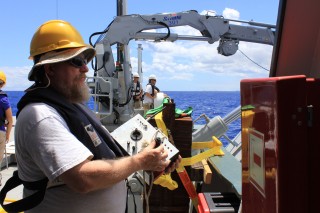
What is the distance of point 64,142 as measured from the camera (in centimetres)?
163

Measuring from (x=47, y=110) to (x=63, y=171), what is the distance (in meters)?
0.31

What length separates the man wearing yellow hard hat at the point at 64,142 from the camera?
164 centimetres

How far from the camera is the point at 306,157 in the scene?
1372 mm

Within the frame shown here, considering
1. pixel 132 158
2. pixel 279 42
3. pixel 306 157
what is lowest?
pixel 132 158

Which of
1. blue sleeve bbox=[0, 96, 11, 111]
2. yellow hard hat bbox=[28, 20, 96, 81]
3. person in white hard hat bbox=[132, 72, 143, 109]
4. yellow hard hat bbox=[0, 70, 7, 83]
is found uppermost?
yellow hard hat bbox=[28, 20, 96, 81]

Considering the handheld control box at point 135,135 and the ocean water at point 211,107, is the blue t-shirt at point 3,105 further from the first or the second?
the handheld control box at point 135,135

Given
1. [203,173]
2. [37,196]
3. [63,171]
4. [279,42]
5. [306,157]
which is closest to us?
[306,157]

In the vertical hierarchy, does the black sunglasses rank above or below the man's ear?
above

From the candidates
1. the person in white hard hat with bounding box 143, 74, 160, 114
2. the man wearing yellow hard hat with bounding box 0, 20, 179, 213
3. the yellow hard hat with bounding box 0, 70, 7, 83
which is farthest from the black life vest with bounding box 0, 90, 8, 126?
the person in white hard hat with bounding box 143, 74, 160, 114

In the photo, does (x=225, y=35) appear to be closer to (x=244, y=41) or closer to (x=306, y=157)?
(x=244, y=41)

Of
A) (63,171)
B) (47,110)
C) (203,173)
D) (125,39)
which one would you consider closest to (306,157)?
(63,171)

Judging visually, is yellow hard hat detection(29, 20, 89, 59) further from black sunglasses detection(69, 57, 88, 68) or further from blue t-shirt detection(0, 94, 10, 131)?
blue t-shirt detection(0, 94, 10, 131)

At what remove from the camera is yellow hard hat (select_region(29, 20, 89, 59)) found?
1.91m

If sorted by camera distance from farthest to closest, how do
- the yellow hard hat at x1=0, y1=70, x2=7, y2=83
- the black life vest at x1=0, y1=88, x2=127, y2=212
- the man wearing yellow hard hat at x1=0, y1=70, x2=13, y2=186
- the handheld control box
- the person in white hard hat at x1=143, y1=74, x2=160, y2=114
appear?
the person in white hard hat at x1=143, y1=74, x2=160, y2=114 → the yellow hard hat at x1=0, y1=70, x2=7, y2=83 → the man wearing yellow hard hat at x1=0, y1=70, x2=13, y2=186 → the handheld control box → the black life vest at x1=0, y1=88, x2=127, y2=212
